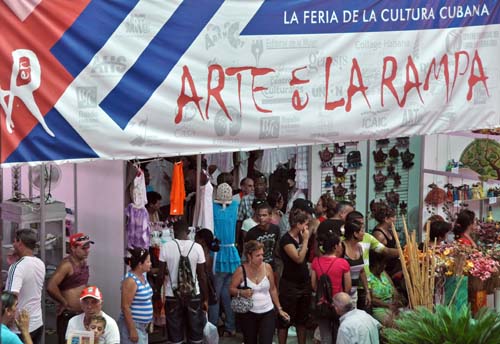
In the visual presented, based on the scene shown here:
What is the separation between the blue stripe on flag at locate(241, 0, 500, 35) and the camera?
273 inches

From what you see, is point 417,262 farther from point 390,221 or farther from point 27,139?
point 27,139

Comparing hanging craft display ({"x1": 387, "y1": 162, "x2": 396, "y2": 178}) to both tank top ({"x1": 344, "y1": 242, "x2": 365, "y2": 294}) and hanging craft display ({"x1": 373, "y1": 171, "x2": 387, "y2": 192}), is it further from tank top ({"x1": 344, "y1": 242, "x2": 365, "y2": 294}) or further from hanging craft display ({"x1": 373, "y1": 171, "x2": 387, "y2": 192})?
tank top ({"x1": 344, "y1": 242, "x2": 365, "y2": 294})

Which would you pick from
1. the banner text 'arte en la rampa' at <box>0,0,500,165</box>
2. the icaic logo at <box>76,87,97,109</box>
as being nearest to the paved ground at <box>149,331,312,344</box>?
the banner text 'arte en la rampa' at <box>0,0,500,165</box>

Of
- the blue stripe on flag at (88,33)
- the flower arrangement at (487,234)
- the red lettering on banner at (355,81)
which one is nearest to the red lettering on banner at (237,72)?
the red lettering on banner at (355,81)

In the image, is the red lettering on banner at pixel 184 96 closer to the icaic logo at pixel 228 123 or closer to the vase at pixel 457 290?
the icaic logo at pixel 228 123

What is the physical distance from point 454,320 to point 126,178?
379cm

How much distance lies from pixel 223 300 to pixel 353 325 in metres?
2.50

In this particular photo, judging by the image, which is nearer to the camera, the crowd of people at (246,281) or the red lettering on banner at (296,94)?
the red lettering on banner at (296,94)

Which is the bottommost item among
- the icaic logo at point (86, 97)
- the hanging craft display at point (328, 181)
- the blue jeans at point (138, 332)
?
the blue jeans at point (138, 332)

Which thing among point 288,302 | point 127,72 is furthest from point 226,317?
point 127,72

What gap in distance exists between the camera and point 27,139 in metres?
5.80

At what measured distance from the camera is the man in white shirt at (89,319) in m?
6.80

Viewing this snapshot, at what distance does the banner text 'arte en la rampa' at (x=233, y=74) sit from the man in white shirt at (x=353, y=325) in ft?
4.49

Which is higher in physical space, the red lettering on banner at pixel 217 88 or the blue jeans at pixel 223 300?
the red lettering on banner at pixel 217 88
